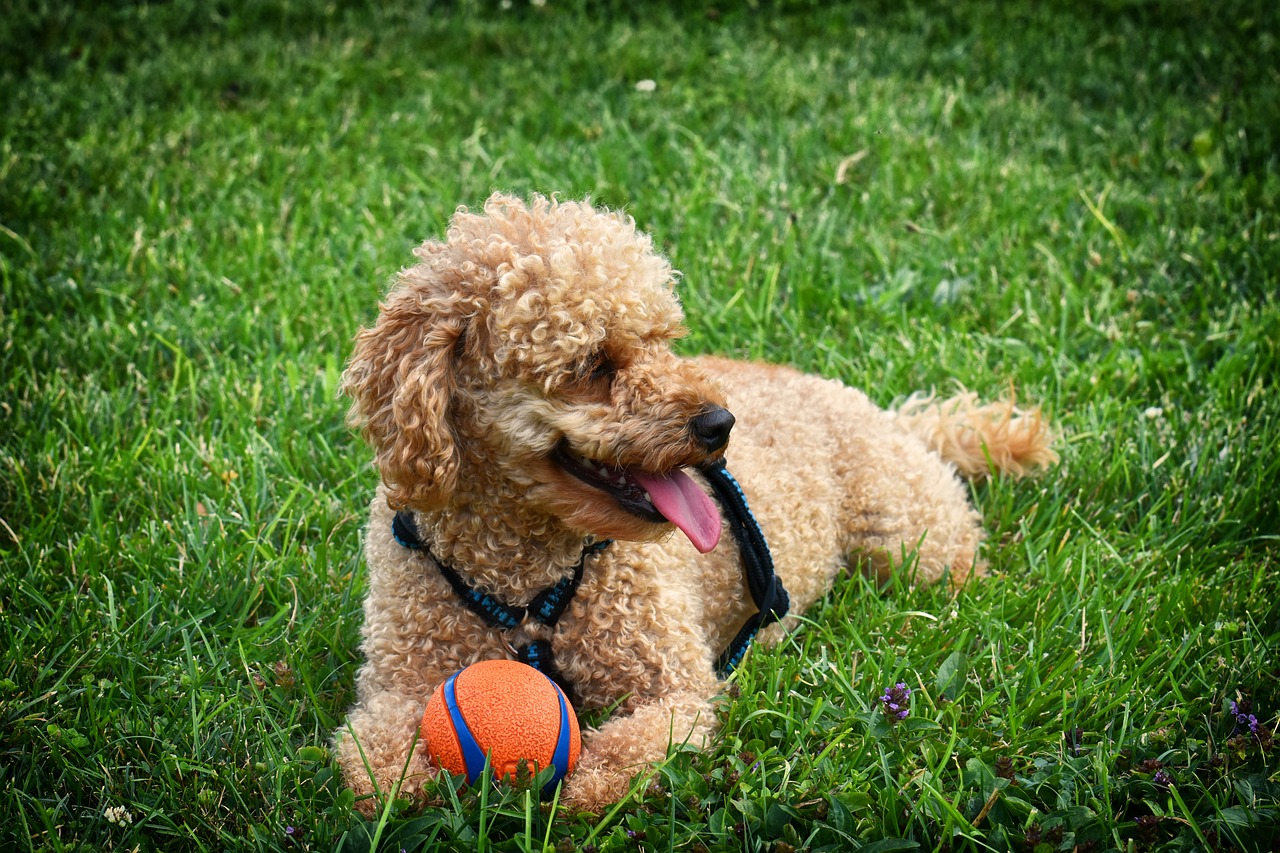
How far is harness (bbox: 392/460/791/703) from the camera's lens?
8.91 feet

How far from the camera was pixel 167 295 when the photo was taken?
15.8 ft

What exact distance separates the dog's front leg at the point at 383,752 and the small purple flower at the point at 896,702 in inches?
43.3

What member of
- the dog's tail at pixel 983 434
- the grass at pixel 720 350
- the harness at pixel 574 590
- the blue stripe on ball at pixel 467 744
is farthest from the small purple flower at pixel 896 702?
the dog's tail at pixel 983 434

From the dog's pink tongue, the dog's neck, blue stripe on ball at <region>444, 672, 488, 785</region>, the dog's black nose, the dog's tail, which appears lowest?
the dog's tail

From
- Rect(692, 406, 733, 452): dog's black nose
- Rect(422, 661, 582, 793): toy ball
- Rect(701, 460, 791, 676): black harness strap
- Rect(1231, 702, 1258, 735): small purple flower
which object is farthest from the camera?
Rect(701, 460, 791, 676): black harness strap

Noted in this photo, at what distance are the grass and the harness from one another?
152mm

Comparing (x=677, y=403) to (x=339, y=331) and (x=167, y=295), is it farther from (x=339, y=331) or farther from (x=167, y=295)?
(x=167, y=295)

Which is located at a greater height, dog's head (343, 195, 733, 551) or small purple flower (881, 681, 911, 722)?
dog's head (343, 195, 733, 551)

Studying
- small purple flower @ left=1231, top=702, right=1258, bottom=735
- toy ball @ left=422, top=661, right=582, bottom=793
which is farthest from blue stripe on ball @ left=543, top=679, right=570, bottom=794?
small purple flower @ left=1231, top=702, right=1258, bottom=735

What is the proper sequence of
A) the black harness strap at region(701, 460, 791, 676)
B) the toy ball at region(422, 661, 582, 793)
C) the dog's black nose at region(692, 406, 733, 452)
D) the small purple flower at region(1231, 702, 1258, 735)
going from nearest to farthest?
the toy ball at region(422, 661, 582, 793), the dog's black nose at region(692, 406, 733, 452), the small purple flower at region(1231, 702, 1258, 735), the black harness strap at region(701, 460, 791, 676)

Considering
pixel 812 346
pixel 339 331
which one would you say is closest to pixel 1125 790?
pixel 812 346

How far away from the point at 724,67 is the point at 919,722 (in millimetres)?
5201

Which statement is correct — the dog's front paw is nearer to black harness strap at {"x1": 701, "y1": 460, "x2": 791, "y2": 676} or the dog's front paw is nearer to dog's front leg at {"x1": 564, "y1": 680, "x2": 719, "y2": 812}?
dog's front leg at {"x1": 564, "y1": 680, "x2": 719, "y2": 812}

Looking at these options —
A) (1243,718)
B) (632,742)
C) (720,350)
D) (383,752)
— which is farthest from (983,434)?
(383,752)
